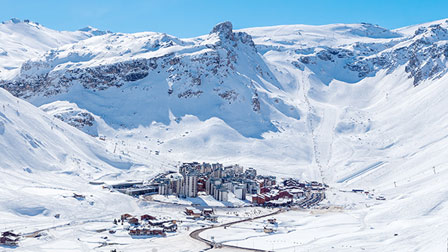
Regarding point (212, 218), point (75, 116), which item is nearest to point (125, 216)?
point (212, 218)

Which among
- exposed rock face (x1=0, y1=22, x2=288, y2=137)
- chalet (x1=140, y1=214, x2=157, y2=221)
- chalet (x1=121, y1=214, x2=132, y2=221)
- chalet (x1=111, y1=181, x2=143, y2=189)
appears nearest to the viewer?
chalet (x1=140, y1=214, x2=157, y2=221)

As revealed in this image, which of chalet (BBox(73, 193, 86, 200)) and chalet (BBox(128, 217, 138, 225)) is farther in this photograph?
chalet (BBox(73, 193, 86, 200))

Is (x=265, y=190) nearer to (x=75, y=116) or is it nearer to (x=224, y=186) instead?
(x=224, y=186)

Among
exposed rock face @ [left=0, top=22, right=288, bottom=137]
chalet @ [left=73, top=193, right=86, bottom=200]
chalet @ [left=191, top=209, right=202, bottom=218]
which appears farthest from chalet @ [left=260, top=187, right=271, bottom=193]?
exposed rock face @ [left=0, top=22, right=288, bottom=137]

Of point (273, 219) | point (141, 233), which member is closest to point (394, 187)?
point (273, 219)

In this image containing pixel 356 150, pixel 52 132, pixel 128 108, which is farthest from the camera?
pixel 128 108

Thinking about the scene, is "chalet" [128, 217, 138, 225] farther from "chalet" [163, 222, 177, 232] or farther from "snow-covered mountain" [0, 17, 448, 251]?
"snow-covered mountain" [0, 17, 448, 251]

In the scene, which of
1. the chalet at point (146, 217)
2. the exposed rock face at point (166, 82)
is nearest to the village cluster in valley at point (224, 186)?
the chalet at point (146, 217)

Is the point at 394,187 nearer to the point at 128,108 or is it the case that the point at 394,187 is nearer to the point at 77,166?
the point at 77,166
